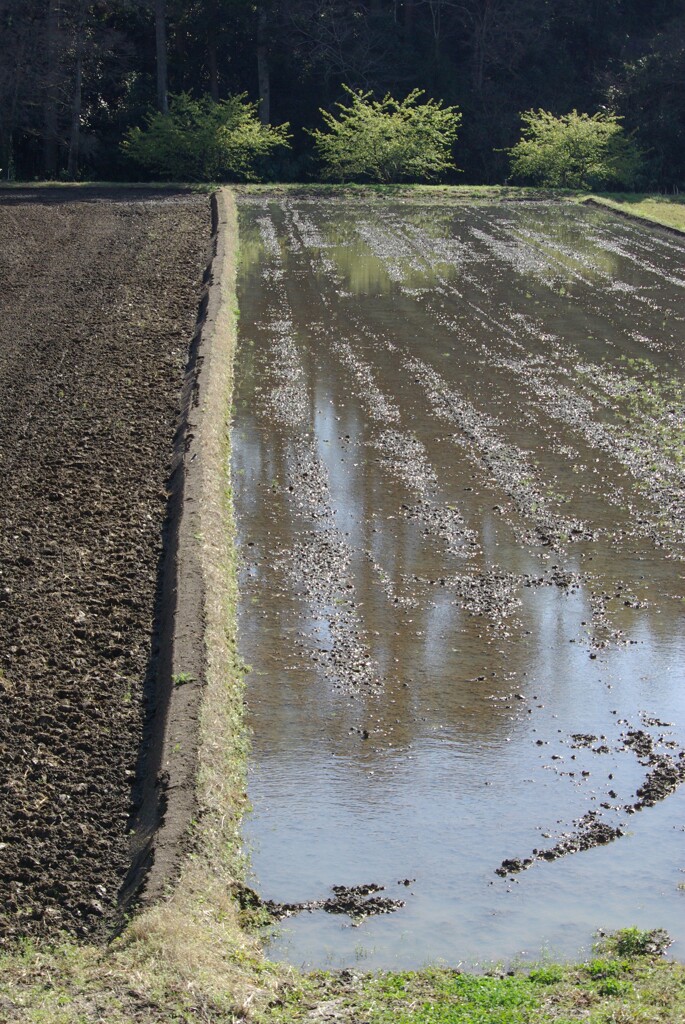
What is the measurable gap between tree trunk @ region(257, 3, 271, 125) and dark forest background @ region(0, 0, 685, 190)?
0.05m

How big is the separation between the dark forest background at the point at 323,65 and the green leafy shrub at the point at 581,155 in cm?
211

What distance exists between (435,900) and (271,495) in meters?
5.29

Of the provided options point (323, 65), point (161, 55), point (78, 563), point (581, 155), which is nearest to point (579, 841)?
point (78, 563)

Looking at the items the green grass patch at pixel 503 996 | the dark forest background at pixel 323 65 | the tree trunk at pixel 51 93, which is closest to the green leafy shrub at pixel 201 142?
the dark forest background at pixel 323 65

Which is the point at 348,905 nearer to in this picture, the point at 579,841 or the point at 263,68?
the point at 579,841

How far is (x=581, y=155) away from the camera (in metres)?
36.3

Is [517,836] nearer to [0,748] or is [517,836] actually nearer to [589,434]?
[0,748]

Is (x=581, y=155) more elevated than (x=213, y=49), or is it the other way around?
(x=213, y=49)

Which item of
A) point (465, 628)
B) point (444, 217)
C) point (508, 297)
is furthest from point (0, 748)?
point (444, 217)

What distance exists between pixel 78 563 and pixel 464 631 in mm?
2550

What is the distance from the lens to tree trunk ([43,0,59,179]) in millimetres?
35469

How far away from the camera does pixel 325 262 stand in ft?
73.7

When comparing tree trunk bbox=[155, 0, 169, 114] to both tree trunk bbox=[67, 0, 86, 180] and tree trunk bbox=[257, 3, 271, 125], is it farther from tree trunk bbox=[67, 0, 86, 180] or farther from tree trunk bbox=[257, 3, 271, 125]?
tree trunk bbox=[257, 3, 271, 125]

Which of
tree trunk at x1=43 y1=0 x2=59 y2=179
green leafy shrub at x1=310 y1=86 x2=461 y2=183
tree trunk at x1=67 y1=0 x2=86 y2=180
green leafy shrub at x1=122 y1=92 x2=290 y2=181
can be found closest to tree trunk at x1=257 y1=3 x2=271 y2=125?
green leafy shrub at x1=122 y1=92 x2=290 y2=181
